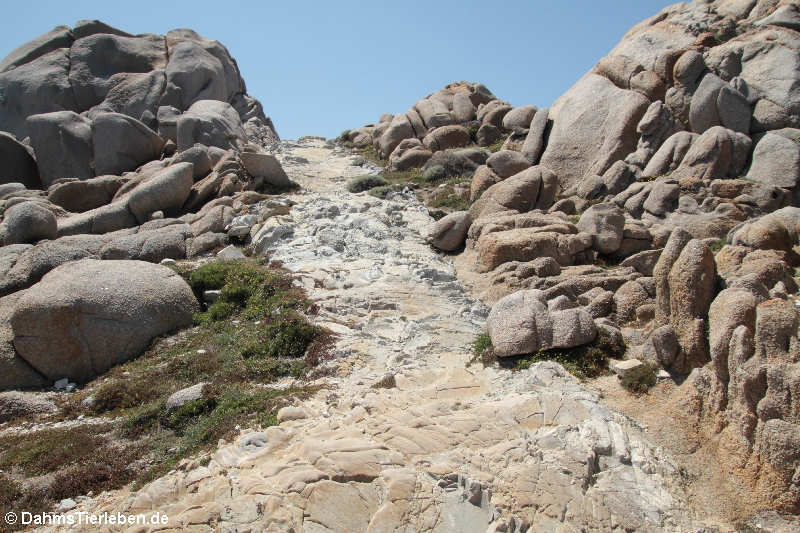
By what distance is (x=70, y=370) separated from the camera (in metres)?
12.6

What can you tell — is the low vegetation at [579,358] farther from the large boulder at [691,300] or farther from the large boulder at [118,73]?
the large boulder at [118,73]

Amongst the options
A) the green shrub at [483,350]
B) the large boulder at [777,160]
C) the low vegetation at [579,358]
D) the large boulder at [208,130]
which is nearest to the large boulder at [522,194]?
the large boulder at [777,160]

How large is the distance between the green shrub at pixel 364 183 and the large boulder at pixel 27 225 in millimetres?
12756

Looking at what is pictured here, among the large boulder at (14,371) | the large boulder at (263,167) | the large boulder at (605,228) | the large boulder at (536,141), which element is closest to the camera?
the large boulder at (14,371)

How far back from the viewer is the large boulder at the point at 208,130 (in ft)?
97.9

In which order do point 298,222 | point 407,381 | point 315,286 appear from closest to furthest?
1. point 407,381
2. point 315,286
3. point 298,222

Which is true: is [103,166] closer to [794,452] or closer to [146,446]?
[146,446]

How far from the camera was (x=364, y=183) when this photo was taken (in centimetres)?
2742

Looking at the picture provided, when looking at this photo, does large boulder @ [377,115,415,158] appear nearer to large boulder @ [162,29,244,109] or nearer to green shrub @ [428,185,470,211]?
green shrub @ [428,185,470,211]

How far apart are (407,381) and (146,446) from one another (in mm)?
4765

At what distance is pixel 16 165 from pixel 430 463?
3151 cm

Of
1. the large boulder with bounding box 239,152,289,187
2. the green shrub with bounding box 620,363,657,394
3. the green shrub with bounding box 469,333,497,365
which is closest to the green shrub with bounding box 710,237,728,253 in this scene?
the green shrub with bounding box 620,363,657,394

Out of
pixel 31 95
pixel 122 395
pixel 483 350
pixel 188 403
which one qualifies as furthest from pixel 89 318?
pixel 31 95

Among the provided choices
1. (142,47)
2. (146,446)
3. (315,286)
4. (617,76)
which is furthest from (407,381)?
(142,47)
